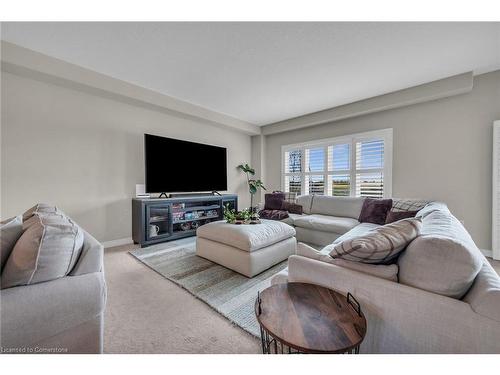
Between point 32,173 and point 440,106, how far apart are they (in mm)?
5693

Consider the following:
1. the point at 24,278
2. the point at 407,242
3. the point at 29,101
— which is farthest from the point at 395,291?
the point at 29,101

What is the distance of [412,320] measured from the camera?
849 mm

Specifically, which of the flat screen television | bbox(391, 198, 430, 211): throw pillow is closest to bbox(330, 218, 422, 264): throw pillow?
bbox(391, 198, 430, 211): throw pillow

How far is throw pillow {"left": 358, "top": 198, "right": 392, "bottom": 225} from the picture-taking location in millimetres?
2920

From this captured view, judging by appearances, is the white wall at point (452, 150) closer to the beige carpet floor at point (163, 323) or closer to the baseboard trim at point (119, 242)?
the beige carpet floor at point (163, 323)

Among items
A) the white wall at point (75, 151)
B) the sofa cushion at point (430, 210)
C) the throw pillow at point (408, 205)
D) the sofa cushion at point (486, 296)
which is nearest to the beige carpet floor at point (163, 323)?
the sofa cushion at point (486, 296)

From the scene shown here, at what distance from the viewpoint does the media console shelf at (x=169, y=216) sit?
313 centimetres

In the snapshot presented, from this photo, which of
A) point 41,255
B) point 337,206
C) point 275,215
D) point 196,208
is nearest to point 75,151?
point 196,208

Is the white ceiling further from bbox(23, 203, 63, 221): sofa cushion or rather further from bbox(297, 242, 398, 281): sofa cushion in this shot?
bbox(297, 242, 398, 281): sofa cushion

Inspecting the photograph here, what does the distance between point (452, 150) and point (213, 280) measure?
3784mm

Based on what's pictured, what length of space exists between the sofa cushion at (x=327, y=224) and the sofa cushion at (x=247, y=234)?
669mm

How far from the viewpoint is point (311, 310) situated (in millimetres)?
882

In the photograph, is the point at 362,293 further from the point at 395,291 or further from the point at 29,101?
the point at 29,101

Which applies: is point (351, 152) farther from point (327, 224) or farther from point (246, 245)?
point (246, 245)
